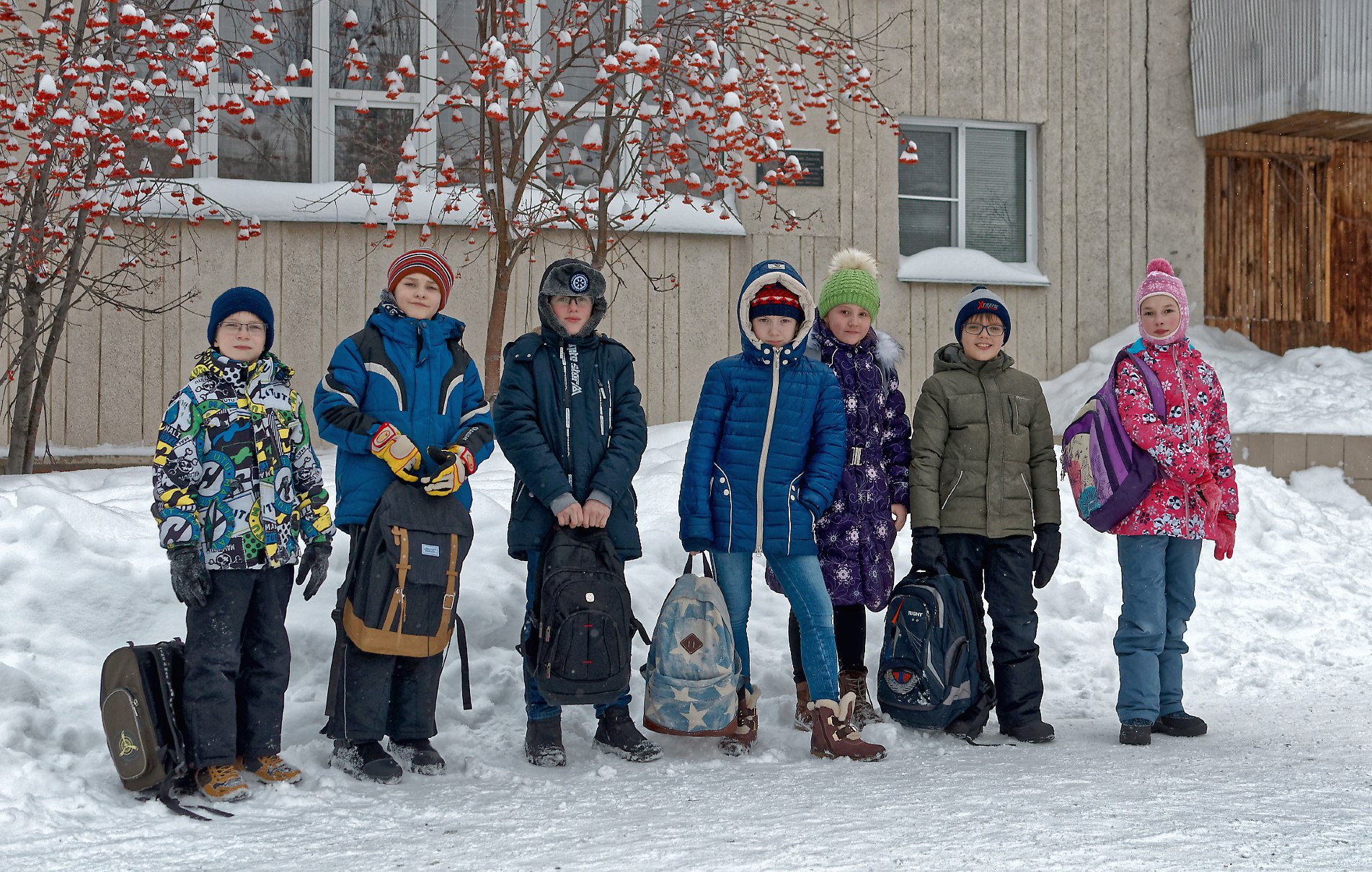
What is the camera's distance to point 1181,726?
5008mm

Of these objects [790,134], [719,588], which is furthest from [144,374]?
[719,588]

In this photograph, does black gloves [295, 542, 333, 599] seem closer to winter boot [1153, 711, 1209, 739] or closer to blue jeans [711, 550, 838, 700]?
blue jeans [711, 550, 838, 700]

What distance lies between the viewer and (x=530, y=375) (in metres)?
4.64

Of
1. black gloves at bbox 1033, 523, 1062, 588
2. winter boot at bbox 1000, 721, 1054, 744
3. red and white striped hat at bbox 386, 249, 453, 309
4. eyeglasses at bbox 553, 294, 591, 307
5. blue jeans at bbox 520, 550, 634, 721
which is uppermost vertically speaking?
red and white striped hat at bbox 386, 249, 453, 309

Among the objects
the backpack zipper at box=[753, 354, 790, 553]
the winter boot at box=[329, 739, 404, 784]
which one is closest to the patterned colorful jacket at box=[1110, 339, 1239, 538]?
the backpack zipper at box=[753, 354, 790, 553]

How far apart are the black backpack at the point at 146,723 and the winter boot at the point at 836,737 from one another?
6.70 ft

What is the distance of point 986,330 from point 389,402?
8.03ft

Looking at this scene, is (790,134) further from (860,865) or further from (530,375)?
(860,865)

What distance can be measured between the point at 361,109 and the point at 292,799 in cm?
Answer: 597

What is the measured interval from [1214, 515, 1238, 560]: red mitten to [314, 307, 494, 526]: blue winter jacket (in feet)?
9.81

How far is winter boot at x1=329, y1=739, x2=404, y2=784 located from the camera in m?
4.18

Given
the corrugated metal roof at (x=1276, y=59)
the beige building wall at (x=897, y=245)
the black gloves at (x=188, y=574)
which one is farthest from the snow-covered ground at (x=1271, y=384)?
the black gloves at (x=188, y=574)

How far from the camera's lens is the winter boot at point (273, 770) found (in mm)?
4090

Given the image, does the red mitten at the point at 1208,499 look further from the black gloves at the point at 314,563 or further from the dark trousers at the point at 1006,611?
the black gloves at the point at 314,563
